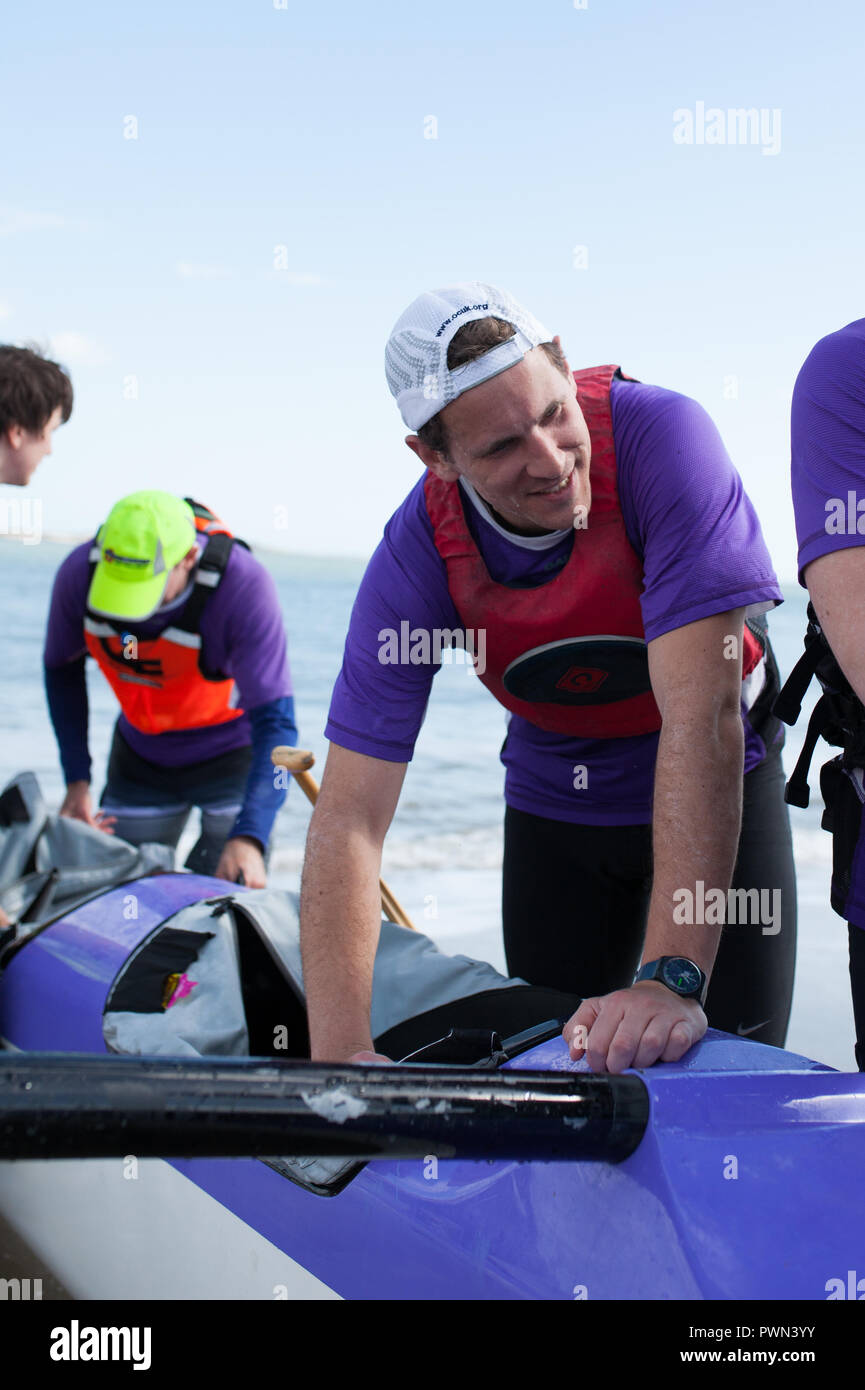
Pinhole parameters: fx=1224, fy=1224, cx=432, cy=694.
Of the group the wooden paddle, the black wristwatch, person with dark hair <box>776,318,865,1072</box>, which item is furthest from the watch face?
the wooden paddle

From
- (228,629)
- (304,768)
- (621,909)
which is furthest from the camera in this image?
(228,629)

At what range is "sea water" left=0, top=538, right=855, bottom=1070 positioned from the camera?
14.7 ft

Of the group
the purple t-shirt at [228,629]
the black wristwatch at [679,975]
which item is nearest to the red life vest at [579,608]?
the black wristwatch at [679,975]

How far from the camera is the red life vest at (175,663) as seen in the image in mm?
3578

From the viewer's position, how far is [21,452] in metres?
3.19

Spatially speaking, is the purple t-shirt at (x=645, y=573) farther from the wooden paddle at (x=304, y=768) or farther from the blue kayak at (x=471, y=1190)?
the wooden paddle at (x=304, y=768)

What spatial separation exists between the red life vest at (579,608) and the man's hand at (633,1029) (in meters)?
0.68

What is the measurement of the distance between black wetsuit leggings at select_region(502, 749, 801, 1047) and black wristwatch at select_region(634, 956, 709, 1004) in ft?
2.31

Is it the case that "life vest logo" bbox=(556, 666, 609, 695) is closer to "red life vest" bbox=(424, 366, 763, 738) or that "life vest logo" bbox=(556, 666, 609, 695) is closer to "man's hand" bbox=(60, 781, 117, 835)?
"red life vest" bbox=(424, 366, 763, 738)

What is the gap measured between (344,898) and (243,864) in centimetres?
152
